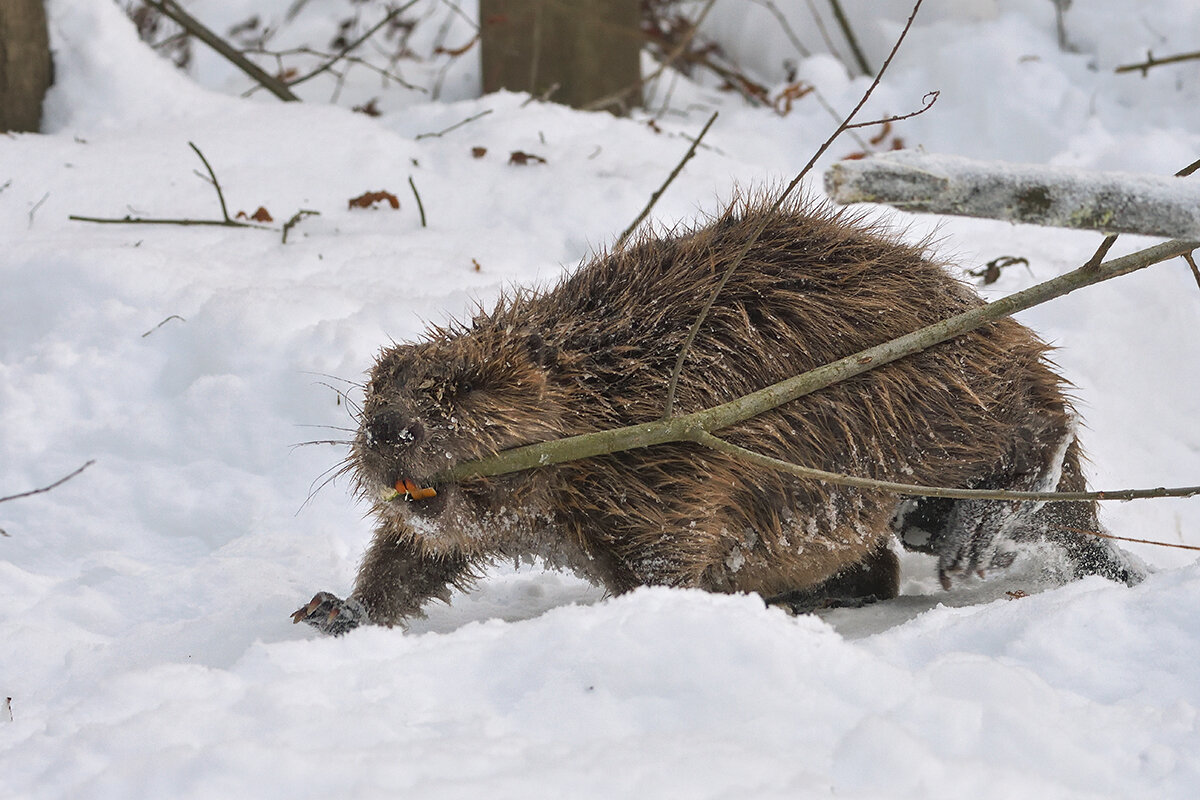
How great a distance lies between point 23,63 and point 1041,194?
463 cm

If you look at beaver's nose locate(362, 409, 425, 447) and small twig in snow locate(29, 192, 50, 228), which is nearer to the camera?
beaver's nose locate(362, 409, 425, 447)

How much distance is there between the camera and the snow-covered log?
203 cm

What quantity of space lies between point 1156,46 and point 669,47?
2740mm

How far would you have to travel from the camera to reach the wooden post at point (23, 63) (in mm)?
4961

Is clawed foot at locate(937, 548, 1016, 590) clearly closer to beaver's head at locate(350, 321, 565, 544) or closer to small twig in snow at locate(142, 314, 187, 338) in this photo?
beaver's head at locate(350, 321, 565, 544)

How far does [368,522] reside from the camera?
344 cm

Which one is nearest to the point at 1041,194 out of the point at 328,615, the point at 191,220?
the point at 328,615

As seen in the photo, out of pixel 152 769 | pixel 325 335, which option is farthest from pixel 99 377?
pixel 152 769

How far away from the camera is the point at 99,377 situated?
3691mm

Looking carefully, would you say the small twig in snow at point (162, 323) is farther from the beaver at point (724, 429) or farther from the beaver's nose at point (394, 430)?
the beaver's nose at point (394, 430)

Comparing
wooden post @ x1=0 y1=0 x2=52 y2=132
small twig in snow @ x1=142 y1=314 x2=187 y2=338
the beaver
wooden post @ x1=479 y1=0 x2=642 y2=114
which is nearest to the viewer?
the beaver

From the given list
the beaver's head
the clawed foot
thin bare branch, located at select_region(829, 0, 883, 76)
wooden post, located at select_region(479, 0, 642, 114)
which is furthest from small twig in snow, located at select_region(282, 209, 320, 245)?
thin bare branch, located at select_region(829, 0, 883, 76)

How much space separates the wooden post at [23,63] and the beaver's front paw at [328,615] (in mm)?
3434

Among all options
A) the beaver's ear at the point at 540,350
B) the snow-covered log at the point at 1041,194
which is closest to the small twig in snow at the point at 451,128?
the beaver's ear at the point at 540,350
